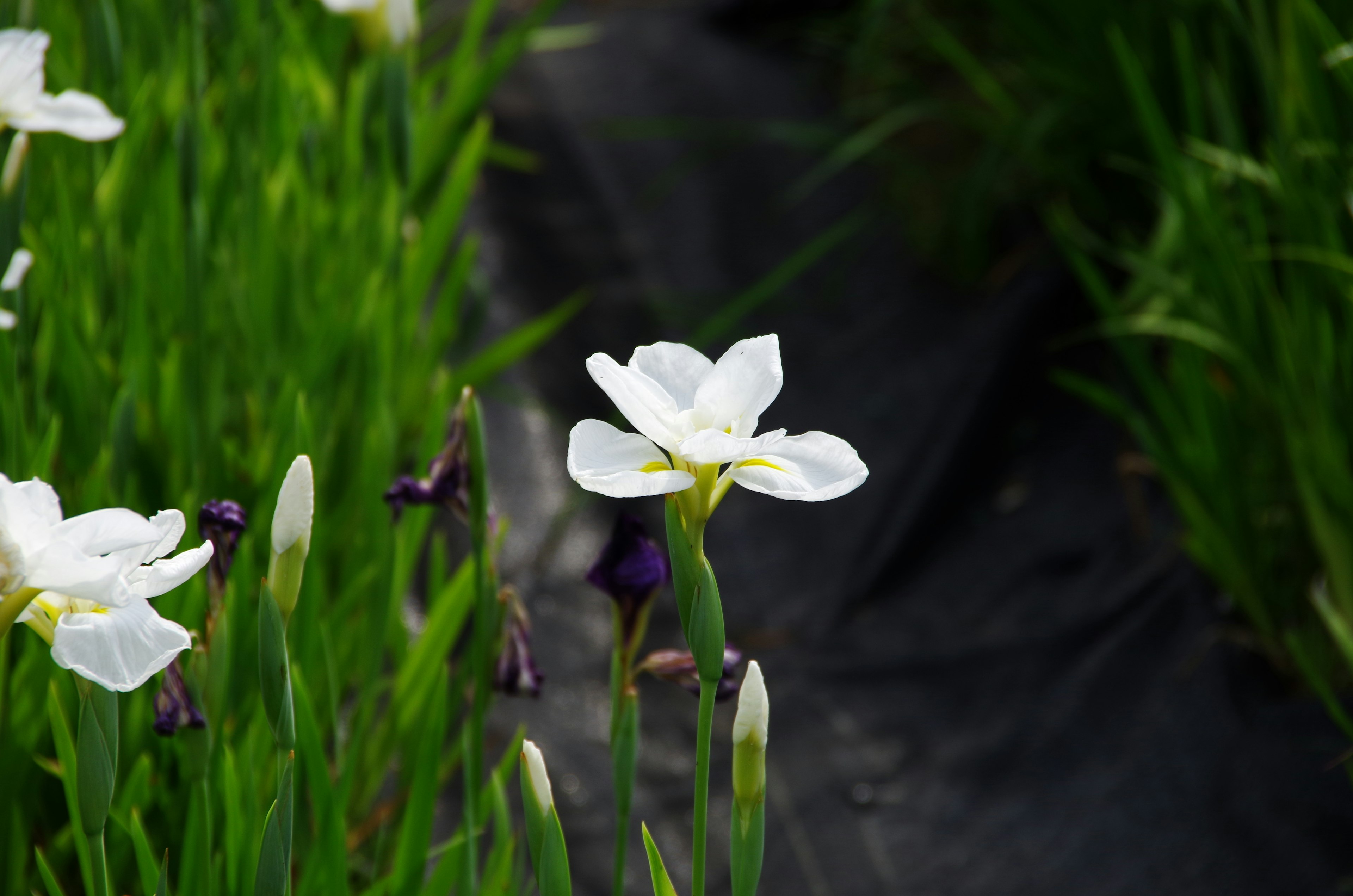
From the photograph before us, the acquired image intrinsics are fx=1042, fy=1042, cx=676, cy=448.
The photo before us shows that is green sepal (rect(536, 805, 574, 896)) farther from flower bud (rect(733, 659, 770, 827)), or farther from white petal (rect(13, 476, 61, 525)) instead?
white petal (rect(13, 476, 61, 525))

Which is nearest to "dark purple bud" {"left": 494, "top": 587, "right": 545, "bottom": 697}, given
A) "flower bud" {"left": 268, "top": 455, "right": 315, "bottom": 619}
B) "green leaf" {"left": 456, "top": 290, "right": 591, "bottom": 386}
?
"flower bud" {"left": 268, "top": 455, "right": 315, "bottom": 619}

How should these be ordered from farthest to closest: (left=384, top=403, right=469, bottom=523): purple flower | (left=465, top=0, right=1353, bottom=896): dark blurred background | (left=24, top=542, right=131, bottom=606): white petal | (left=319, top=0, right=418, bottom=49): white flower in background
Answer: (left=465, top=0, right=1353, bottom=896): dark blurred background → (left=319, top=0, right=418, bottom=49): white flower in background → (left=384, top=403, right=469, bottom=523): purple flower → (left=24, top=542, right=131, bottom=606): white petal

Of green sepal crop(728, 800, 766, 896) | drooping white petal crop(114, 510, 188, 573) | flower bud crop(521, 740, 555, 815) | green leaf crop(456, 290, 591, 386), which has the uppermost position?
drooping white petal crop(114, 510, 188, 573)

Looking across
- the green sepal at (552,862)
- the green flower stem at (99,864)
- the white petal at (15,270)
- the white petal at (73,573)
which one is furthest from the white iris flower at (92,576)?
the white petal at (15,270)

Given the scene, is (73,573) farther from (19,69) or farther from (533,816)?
(19,69)

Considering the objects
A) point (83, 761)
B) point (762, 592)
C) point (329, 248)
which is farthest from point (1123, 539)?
point (83, 761)

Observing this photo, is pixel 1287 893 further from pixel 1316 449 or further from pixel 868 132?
pixel 868 132
